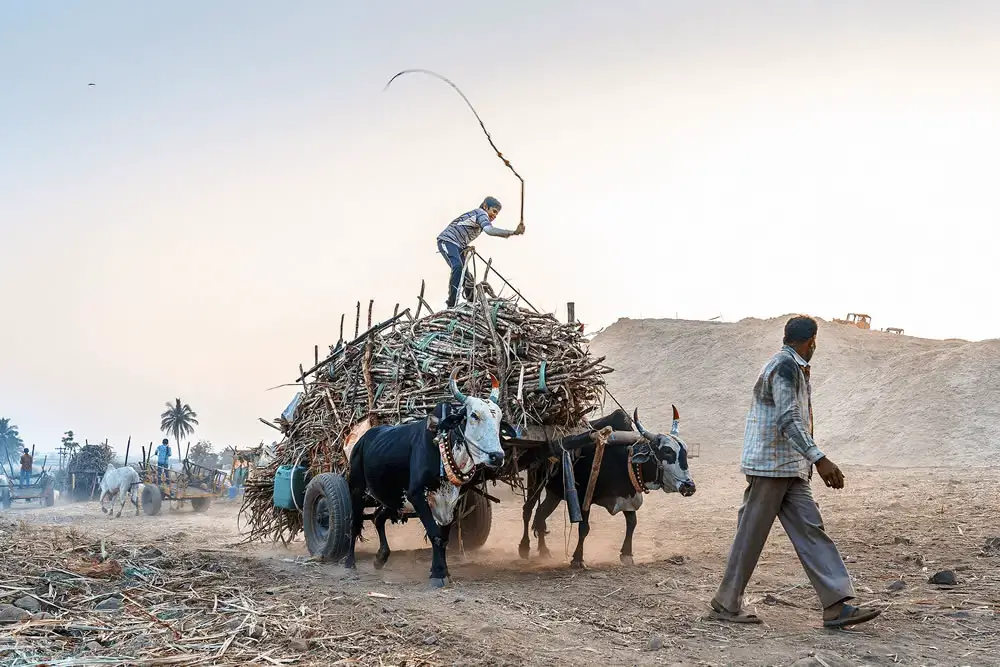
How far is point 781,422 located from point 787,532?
2.62 ft

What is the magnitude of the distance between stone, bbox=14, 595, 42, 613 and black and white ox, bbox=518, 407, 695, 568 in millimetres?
5082

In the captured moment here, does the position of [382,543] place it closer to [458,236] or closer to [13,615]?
[458,236]

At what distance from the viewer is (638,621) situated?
261 inches

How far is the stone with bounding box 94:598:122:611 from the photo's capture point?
21.5 ft

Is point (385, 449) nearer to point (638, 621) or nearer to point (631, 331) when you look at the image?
point (638, 621)

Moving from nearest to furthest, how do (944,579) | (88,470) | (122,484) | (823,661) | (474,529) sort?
(823,661), (944,579), (474,529), (122,484), (88,470)

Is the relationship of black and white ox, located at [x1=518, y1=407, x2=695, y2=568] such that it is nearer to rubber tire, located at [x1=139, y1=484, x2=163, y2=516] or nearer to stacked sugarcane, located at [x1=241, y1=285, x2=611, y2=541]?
stacked sugarcane, located at [x1=241, y1=285, x2=611, y2=541]

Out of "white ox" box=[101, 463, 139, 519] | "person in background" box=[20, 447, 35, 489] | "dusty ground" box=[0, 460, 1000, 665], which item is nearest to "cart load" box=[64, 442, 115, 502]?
"person in background" box=[20, 447, 35, 489]

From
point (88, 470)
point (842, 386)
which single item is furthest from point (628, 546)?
point (88, 470)

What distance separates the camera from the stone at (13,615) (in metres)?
6.06

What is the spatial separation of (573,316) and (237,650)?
8.22 m

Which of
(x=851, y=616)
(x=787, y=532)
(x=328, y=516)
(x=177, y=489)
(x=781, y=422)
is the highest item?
(x=781, y=422)

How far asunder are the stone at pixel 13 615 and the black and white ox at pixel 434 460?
3.44m

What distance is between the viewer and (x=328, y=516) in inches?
390
